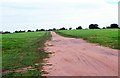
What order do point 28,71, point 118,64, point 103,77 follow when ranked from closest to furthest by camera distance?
point 103,77 → point 28,71 → point 118,64

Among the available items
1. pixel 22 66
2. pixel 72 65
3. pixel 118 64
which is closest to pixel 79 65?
pixel 72 65

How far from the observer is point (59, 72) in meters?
13.6

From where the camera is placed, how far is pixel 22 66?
16.1 metres

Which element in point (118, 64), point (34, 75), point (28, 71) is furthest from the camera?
point (118, 64)

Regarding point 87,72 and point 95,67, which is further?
point 95,67

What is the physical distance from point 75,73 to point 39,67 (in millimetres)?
2592

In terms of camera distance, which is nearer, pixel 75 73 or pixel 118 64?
pixel 75 73

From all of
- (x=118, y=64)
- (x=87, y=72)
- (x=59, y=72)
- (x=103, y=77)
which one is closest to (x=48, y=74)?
(x=59, y=72)

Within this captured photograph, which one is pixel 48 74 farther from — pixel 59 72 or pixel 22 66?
pixel 22 66

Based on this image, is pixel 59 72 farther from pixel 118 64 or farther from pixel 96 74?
pixel 118 64

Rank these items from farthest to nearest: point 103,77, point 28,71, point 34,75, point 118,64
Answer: point 118,64
point 28,71
point 34,75
point 103,77

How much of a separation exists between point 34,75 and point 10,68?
2870 mm

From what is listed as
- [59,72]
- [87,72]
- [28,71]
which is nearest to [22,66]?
[28,71]

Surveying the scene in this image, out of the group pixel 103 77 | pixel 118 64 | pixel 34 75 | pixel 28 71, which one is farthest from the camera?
pixel 118 64
